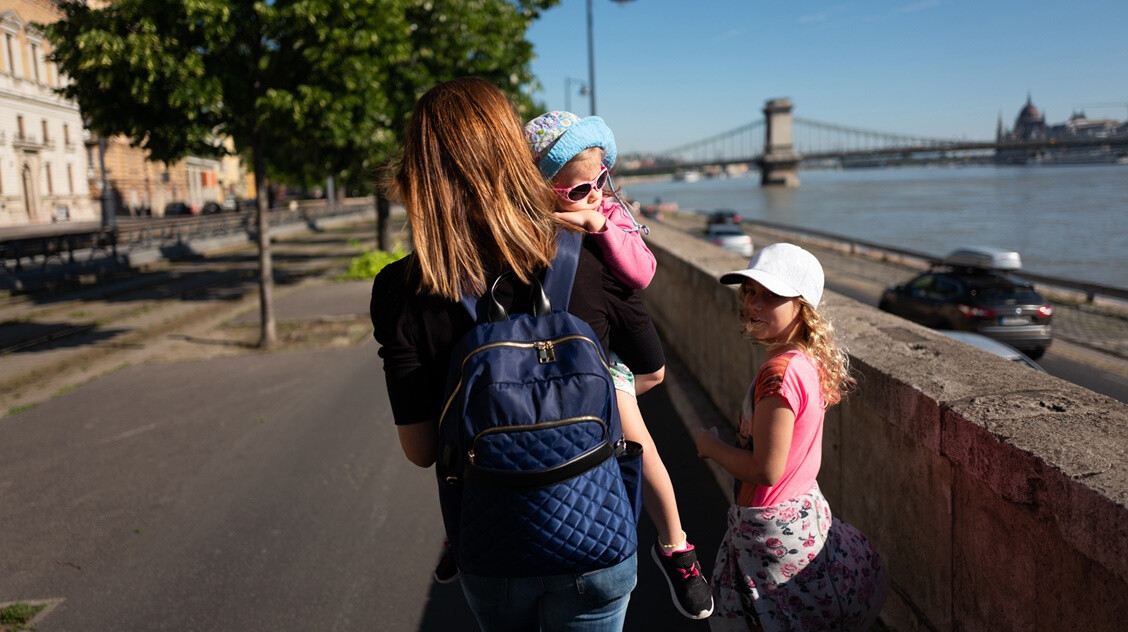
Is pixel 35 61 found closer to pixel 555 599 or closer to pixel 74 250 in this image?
pixel 74 250

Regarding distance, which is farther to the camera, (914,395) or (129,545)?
(129,545)

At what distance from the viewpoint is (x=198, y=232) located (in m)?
33.0

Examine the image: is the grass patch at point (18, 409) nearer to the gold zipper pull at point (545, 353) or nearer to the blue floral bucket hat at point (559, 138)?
the blue floral bucket hat at point (559, 138)

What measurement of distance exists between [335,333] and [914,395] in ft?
33.5

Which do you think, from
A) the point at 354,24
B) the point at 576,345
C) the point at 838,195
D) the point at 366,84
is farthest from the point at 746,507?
the point at 838,195

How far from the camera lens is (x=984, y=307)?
47.4 feet

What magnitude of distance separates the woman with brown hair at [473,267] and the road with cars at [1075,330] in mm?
7375

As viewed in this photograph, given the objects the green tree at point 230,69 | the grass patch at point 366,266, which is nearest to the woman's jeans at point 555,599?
the green tree at point 230,69

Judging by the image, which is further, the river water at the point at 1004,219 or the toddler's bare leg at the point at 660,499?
the river water at the point at 1004,219

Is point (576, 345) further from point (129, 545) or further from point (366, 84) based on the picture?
point (366, 84)

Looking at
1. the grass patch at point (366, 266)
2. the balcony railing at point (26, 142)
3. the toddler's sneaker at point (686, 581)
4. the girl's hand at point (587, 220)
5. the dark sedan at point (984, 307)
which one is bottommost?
the dark sedan at point (984, 307)

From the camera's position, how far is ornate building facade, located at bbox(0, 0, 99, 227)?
140 feet

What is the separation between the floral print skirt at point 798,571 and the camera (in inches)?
94.8

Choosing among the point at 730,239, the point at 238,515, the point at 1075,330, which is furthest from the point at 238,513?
the point at 730,239
